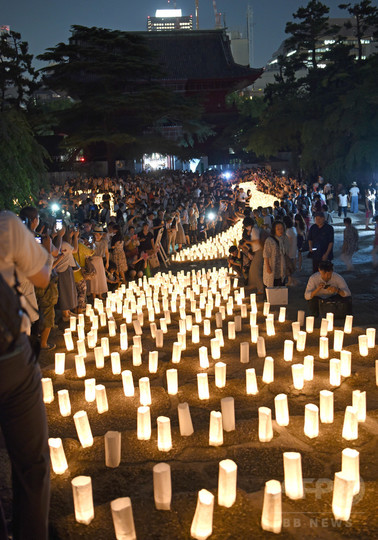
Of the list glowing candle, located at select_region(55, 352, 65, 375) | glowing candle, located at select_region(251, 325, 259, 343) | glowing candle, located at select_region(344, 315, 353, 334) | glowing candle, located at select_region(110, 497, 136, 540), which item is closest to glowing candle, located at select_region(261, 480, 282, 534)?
glowing candle, located at select_region(110, 497, 136, 540)

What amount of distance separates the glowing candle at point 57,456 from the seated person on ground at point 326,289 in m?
3.77

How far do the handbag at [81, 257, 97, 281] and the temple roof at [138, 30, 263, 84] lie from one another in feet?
112

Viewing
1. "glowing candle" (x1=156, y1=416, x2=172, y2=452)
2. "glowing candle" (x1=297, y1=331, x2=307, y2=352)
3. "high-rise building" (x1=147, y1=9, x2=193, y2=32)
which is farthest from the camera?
"high-rise building" (x1=147, y1=9, x2=193, y2=32)

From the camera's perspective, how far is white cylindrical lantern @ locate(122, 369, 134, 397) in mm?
4121

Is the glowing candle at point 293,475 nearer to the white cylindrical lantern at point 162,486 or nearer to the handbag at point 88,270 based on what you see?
the white cylindrical lantern at point 162,486

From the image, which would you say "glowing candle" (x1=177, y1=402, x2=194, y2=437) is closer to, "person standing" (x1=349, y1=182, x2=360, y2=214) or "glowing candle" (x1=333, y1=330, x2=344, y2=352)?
"glowing candle" (x1=333, y1=330, x2=344, y2=352)

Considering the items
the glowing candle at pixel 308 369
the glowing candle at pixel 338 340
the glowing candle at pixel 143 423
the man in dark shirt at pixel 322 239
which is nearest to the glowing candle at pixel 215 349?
the glowing candle at pixel 308 369

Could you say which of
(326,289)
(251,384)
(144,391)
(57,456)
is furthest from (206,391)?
(326,289)

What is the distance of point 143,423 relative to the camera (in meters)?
3.40

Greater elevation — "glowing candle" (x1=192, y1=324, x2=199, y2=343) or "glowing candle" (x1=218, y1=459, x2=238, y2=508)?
"glowing candle" (x1=218, y1=459, x2=238, y2=508)

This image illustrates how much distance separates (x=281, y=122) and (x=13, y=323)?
28.0 metres

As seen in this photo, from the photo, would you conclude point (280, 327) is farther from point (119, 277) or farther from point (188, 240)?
point (188, 240)

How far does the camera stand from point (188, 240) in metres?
15.1

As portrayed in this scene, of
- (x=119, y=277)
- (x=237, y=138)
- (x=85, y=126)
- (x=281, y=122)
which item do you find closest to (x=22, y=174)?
(x=119, y=277)
